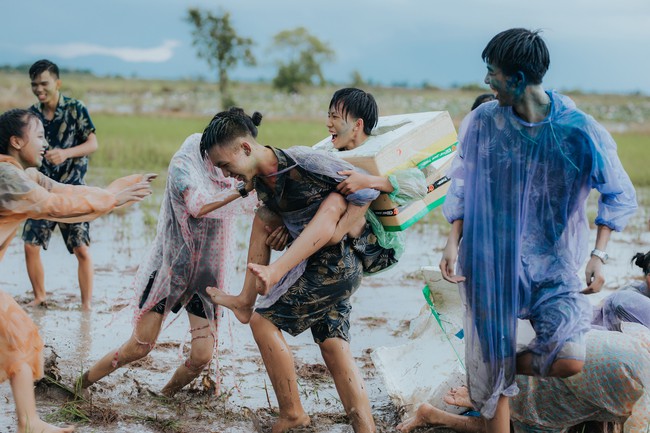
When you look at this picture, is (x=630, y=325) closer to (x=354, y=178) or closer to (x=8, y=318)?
(x=354, y=178)

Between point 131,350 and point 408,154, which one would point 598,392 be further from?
point 131,350

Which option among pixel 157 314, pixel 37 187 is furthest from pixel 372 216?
pixel 37 187

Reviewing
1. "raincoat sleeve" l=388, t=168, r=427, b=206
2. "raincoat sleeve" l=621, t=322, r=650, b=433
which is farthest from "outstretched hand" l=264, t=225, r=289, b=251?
"raincoat sleeve" l=621, t=322, r=650, b=433

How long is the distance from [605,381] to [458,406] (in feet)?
2.42

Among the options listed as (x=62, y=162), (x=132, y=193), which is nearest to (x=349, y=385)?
(x=132, y=193)

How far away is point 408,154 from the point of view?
366 centimetres

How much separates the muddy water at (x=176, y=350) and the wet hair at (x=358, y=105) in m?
1.35

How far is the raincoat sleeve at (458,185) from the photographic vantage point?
10.7ft

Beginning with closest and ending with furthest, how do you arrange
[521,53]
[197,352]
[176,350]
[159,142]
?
[521,53] < [197,352] < [176,350] < [159,142]

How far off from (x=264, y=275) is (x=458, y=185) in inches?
34.0

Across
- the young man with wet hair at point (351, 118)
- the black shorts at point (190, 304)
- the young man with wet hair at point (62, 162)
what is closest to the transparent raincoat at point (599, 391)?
the young man with wet hair at point (351, 118)

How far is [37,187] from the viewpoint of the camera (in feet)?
11.2

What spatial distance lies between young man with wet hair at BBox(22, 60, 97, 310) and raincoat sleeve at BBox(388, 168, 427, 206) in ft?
10.1

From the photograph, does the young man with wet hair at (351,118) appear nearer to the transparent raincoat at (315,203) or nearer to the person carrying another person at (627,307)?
the transparent raincoat at (315,203)
